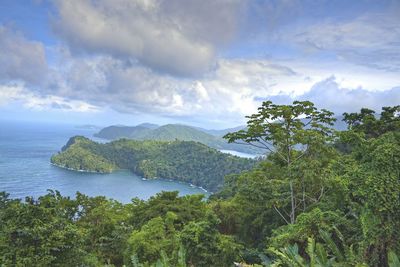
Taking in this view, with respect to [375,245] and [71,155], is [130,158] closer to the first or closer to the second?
[71,155]

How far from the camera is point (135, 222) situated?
940 inches

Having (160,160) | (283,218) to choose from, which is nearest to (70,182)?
(160,160)

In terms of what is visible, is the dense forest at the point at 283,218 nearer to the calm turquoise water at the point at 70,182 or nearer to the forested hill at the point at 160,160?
the calm turquoise water at the point at 70,182

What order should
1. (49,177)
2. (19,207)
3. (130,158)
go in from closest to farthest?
1. (19,207)
2. (49,177)
3. (130,158)

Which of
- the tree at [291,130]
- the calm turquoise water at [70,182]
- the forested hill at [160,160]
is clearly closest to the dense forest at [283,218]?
the tree at [291,130]

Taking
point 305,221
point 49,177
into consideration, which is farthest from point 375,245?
point 49,177

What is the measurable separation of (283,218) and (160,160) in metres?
136

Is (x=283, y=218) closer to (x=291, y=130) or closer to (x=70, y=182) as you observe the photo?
(x=291, y=130)

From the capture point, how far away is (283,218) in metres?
15.6

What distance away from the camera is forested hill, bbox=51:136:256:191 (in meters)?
131

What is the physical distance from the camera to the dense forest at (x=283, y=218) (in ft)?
31.1

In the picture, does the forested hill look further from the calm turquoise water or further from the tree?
the tree

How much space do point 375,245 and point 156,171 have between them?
433ft

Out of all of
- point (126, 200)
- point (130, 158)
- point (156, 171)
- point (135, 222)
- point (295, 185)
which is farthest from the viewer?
point (130, 158)
